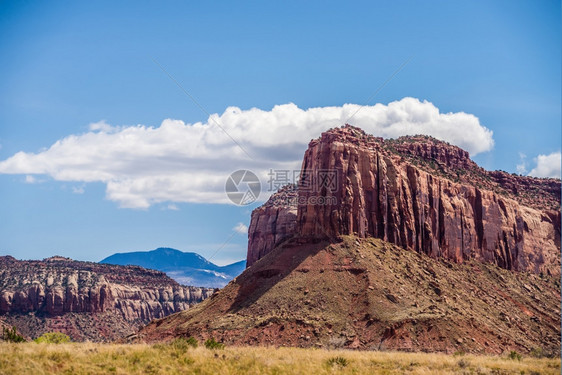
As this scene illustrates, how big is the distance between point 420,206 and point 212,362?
65.2m

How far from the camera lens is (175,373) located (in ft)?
143

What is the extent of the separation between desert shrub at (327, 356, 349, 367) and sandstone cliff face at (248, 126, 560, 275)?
4570 centimetres

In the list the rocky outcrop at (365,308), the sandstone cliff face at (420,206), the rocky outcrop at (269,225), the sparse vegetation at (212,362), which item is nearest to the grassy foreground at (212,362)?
the sparse vegetation at (212,362)

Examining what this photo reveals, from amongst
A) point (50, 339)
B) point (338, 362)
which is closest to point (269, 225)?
point (50, 339)

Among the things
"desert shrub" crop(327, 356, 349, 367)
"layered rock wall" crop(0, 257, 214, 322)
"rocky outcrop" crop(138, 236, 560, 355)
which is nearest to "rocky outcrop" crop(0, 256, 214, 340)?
"layered rock wall" crop(0, 257, 214, 322)

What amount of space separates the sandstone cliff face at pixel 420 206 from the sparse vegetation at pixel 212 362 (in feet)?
146

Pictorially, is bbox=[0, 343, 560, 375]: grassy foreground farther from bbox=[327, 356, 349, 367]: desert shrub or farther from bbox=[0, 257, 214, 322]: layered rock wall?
bbox=[0, 257, 214, 322]: layered rock wall

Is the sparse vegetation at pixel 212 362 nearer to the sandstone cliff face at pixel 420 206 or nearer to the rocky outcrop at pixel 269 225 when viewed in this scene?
the sandstone cliff face at pixel 420 206

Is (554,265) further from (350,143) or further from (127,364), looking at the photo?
(127,364)

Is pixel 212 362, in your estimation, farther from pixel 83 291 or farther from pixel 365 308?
pixel 83 291

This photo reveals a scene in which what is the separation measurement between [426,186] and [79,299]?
277ft

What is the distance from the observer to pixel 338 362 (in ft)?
163

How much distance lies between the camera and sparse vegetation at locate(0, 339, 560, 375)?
1687 inches

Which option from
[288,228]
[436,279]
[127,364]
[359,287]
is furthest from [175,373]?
[288,228]
